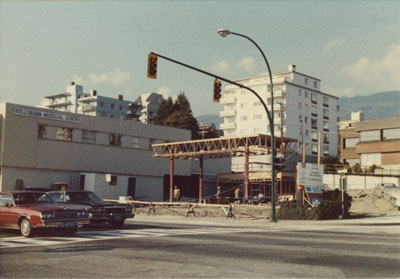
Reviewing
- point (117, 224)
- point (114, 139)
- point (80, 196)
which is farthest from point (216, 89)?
point (114, 139)

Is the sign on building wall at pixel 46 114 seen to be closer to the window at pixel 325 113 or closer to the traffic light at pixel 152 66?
the traffic light at pixel 152 66

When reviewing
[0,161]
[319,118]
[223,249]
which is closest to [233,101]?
[319,118]

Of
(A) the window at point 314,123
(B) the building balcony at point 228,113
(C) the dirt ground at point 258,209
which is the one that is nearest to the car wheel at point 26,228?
(C) the dirt ground at point 258,209

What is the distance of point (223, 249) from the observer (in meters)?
12.3

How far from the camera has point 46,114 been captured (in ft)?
151

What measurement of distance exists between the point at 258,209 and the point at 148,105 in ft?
374

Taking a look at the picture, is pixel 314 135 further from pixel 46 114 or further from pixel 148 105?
pixel 46 114

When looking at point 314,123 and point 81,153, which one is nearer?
point 81,153

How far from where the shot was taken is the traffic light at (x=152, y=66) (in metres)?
22.1

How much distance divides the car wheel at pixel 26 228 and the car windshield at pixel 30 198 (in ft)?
2.99

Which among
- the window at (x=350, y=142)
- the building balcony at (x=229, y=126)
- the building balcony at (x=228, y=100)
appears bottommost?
the window at (x=350, y=142)

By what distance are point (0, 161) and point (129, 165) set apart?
1432 centimetres

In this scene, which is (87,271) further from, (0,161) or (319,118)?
(319,118)

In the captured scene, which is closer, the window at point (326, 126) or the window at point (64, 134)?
the window at point (64, 134)
